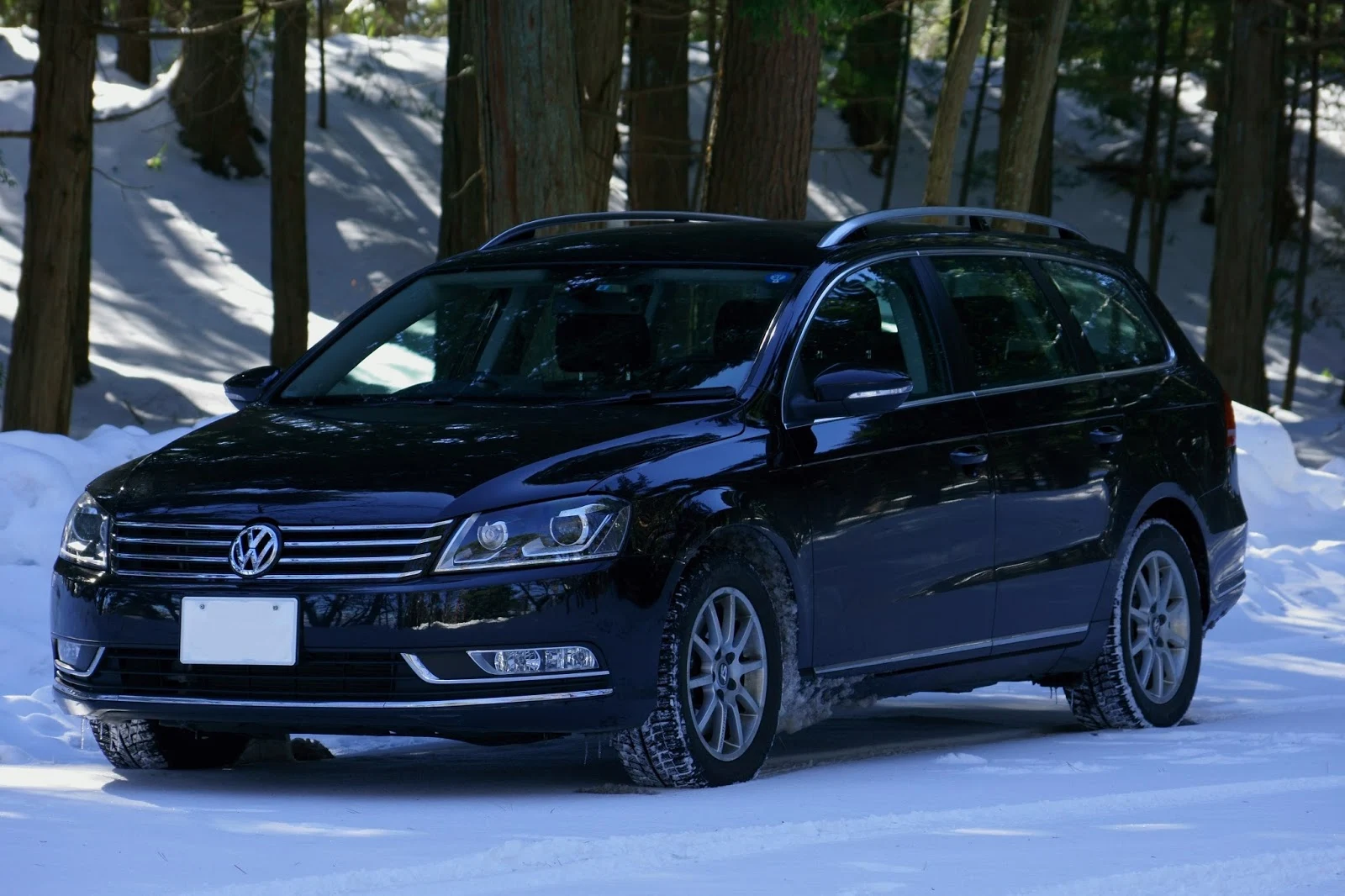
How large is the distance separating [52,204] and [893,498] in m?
11.4

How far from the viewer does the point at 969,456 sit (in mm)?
6992

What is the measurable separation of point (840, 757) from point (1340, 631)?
4949mm

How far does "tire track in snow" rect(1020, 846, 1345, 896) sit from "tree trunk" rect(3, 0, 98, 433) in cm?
1285

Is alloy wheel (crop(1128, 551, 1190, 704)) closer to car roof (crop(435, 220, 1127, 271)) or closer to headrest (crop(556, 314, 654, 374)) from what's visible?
car roof (crop(435, 220, 1127, 271))

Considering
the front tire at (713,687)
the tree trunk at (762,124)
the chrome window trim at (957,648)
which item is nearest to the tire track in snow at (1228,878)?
the front tire at (713,687)

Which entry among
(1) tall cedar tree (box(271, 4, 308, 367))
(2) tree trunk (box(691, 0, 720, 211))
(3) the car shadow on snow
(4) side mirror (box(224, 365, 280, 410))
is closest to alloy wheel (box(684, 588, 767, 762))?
(3) the car shadow on snow

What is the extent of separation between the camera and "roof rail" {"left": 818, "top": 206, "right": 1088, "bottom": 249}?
708cm

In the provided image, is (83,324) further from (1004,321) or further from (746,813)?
(746,813)

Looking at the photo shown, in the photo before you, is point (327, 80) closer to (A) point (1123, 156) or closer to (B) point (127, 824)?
(A) point (1123, 156)

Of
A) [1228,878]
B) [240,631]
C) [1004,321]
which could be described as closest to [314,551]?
[240,631]

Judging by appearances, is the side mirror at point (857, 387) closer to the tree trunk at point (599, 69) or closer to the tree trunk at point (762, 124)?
the tree trunk at point (762, 124)

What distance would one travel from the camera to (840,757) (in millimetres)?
7180

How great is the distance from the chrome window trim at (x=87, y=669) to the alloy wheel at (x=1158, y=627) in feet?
12.6

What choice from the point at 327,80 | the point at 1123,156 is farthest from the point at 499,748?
the point at 1123,156
